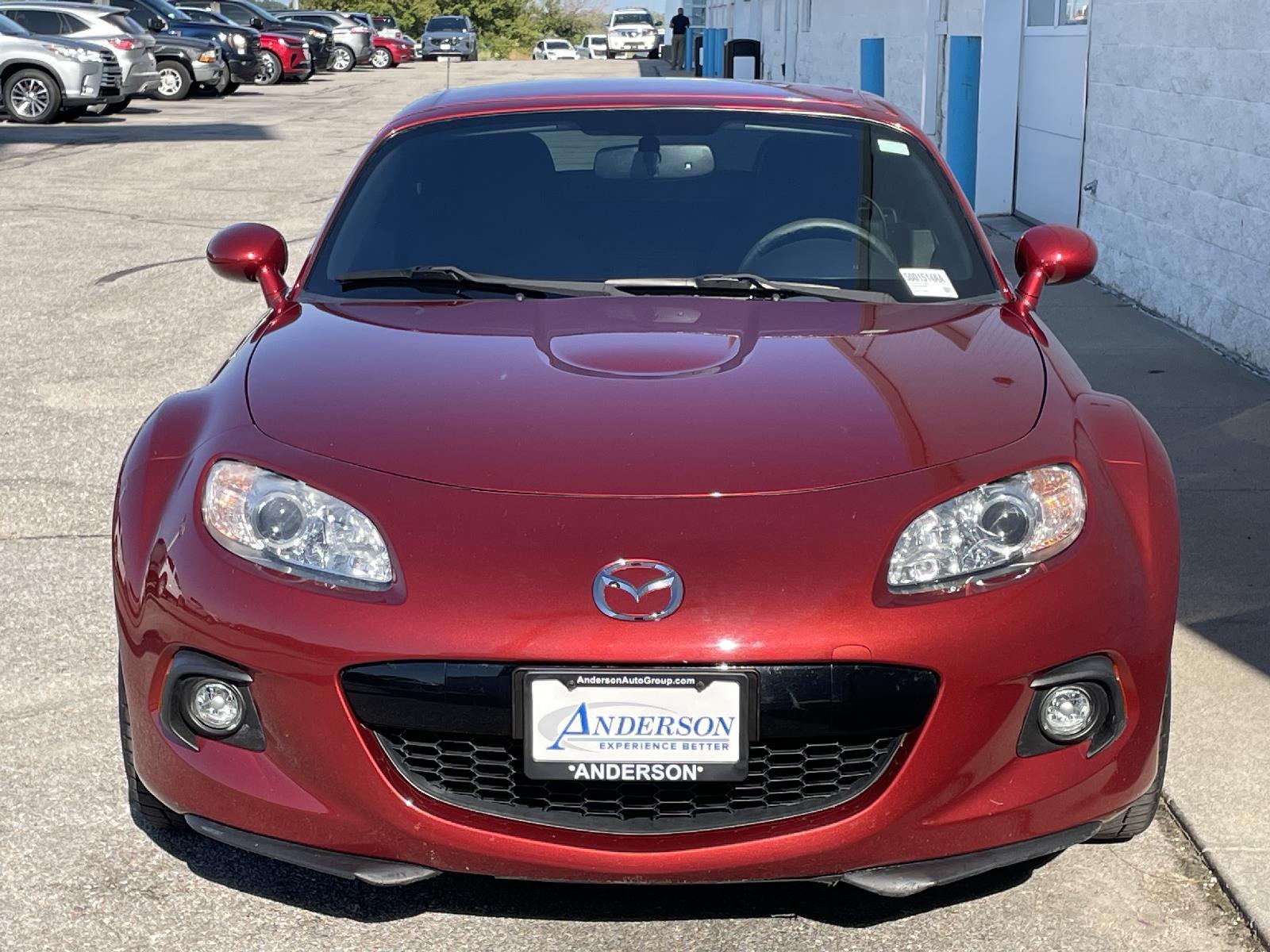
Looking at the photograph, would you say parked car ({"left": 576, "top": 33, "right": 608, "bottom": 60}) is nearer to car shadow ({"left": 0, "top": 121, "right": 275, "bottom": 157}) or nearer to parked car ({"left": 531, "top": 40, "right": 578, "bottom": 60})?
parked car ({"left": 531, "top": 40, "right": 578, "bottom": 60})

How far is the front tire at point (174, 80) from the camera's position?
29859 mm

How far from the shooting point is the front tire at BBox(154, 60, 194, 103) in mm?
29859

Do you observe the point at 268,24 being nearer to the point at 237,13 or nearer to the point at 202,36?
the point at 237,13

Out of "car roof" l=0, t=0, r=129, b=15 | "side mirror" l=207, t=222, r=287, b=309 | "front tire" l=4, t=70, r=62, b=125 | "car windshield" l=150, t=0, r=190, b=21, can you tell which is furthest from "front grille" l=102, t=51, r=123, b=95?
"side mirror" l=207, t=222, r=287, b=309

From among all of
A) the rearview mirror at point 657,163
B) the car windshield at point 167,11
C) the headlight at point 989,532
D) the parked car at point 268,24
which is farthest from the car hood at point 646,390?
the parked car at point 268,24

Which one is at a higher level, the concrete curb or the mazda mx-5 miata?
the mazda mx-5 miata

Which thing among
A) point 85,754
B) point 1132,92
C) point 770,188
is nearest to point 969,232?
point 770,188

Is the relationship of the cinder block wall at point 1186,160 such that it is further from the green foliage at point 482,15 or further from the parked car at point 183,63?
the green foliage at point 482,15

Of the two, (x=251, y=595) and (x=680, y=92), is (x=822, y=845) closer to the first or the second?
(x=251, y=595)

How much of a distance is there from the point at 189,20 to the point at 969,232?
102 feet

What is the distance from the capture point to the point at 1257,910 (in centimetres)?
310

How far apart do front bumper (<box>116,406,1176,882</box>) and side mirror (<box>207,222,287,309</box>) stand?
4.97 feet

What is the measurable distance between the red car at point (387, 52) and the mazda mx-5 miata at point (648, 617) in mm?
47989

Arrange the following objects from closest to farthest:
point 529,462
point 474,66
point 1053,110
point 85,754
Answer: point 529,462 < point 85,754 < point 1053,110 < point 474,66
